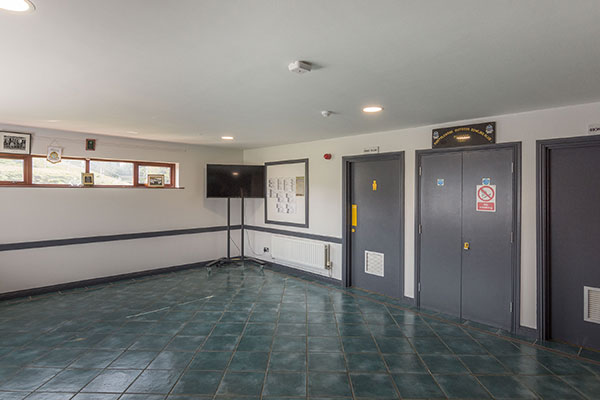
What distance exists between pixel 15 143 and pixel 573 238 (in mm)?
6641

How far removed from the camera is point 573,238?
3.18 m

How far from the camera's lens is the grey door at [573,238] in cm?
307

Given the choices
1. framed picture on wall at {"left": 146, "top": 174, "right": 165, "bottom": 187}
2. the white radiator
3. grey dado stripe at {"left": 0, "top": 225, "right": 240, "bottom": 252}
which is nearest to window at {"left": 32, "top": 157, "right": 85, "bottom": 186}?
grey dado stripe at {"left": 0, "top": 225, "right": 240, "bottom": 252}

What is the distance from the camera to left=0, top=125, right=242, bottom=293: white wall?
4.50 meters

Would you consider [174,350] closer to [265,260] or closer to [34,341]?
[34,341]

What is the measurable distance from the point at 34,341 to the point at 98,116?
2.42 meters

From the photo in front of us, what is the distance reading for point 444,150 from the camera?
4.00m

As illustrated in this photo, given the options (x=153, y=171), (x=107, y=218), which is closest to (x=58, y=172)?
(x=107, y=218)

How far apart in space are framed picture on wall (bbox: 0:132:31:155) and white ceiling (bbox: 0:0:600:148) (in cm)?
92

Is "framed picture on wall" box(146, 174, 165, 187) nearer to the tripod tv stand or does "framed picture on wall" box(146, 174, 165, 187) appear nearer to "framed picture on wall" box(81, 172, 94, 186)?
"framed picture on wall" box(81, 172, 94, 186)

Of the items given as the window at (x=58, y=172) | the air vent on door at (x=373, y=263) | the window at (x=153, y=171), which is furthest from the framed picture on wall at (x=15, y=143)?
A: the air vent on door at (x=373, y=263)

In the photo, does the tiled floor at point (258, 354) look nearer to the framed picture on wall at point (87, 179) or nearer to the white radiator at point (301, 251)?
the white radiator at point (301, 251)

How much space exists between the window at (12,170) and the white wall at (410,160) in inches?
144

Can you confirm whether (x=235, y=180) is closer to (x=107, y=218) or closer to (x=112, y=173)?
(x=112, y=173)
